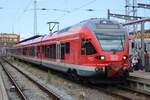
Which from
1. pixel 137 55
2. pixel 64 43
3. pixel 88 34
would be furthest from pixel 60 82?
pixel 137 55

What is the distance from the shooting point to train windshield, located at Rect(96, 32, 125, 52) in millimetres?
11805

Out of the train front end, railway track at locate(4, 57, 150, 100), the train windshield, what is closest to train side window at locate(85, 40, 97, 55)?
the train front end

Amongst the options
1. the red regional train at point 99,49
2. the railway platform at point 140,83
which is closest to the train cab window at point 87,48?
the red regional train at point 99,49

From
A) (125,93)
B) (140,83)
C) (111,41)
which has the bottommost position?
(125,93)

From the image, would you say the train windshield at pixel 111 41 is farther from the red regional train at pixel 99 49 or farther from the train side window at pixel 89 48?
the train side window at pixel 89 48

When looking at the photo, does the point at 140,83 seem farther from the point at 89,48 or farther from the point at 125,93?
the point at 89,48

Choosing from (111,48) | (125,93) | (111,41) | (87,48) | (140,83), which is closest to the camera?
(125,93)

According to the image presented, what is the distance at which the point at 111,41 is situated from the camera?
1197 cm

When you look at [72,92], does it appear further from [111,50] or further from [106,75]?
[111,50]

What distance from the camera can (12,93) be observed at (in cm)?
1212

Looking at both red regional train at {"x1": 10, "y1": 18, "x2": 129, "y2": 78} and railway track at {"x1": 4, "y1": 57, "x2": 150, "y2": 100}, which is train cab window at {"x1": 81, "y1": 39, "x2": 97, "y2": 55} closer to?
red regional train at {"x1": 10, "y1": 18, "x2": 129, "y2": 78}

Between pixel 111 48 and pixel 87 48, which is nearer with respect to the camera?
pixel 111 48

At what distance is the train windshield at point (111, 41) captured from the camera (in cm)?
1180

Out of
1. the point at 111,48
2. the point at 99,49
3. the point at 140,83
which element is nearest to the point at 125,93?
the point at 140,83
